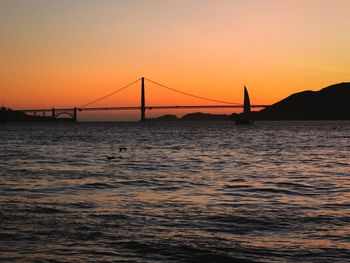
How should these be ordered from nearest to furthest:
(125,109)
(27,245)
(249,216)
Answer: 1. (27,245)
2. (249,216)
3. (125,109)

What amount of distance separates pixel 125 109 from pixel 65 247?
148 metres

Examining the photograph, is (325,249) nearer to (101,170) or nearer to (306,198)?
(306,198)

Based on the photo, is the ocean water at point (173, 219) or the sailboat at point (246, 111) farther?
the sailboat at point (246, 111)

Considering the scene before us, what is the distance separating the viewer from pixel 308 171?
24.5 meters

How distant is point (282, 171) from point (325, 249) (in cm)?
1601

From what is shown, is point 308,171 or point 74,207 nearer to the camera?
point 74,207

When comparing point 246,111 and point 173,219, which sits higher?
point 246,111

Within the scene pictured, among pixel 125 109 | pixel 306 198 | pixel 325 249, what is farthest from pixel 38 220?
pixel 125 109

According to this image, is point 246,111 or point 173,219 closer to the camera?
point 173,219

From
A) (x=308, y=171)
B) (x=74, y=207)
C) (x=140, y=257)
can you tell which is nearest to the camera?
(x=140, y=257)

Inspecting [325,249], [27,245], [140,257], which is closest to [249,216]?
[325,249]

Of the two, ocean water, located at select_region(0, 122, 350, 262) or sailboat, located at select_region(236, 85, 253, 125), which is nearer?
ocean water, located at select_region(0, 122, 350, 262)

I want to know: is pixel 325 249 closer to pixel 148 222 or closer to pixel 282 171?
pixel 148 222

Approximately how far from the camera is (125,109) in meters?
156
